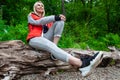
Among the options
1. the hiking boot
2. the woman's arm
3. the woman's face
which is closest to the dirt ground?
the hiking boot

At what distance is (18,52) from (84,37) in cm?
614

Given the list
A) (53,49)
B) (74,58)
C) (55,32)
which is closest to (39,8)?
(55,32)

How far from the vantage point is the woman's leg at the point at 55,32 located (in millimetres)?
6601

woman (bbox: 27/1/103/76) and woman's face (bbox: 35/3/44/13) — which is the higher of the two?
woman's face (bbox: 35/3/44/13)

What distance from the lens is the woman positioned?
241 inches

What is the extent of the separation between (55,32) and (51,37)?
207mm

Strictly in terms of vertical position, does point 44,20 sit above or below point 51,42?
above

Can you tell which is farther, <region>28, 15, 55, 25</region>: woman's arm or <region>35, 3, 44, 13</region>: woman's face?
<region>35, 3, 44, 13</region>: woman's face

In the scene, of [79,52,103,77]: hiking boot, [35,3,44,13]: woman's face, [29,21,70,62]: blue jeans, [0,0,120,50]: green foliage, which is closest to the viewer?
[79,52,103,77]: hiking boot

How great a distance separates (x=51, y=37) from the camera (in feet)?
22.6

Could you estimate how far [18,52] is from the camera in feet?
22.5

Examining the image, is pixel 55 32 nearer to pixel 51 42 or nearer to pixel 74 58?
pixel 51 42

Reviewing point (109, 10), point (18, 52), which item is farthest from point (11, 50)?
point (109, 10)

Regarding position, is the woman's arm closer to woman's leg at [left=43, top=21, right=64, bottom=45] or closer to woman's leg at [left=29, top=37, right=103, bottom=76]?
woman's leg at [left=43, top=21, right=64, bottom=45]
